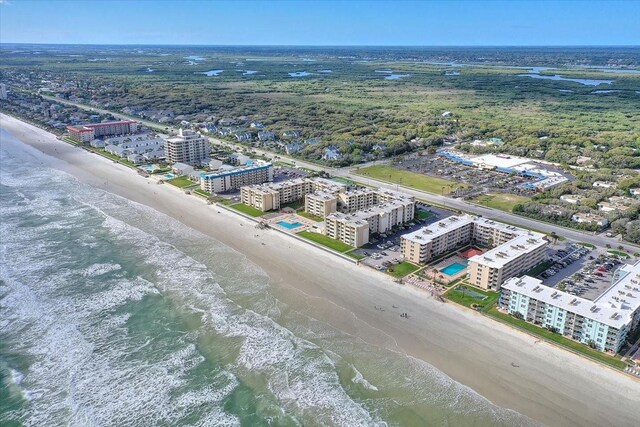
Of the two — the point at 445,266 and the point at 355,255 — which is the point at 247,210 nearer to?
the point at 355,255

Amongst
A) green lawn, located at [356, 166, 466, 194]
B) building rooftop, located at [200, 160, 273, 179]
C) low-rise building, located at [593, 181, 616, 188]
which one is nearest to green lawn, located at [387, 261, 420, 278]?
green lawn, located at [356, 166, 466, 194]

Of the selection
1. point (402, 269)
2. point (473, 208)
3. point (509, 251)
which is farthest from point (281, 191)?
point (509, 251)

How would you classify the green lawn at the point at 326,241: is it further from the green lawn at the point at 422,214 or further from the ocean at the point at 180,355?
the green lawn at the point at 422,214

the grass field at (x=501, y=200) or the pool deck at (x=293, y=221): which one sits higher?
the pool deck at (x=293, y=221)

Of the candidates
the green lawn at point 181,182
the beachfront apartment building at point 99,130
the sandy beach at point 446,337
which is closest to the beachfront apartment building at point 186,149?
the green lawn at point 181,182

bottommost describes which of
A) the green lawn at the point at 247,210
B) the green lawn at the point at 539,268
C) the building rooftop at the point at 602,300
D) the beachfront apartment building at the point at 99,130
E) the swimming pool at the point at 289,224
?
the green lawn at the point at 539,268

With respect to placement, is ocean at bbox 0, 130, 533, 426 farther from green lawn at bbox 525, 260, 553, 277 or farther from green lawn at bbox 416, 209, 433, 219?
green lawn at bbox 416, 209, 433, 219
